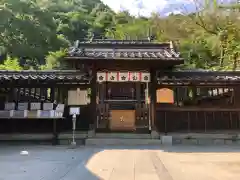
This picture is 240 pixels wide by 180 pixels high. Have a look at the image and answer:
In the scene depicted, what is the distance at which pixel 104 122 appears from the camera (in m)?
14.9

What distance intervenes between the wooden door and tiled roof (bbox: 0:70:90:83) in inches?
86.7

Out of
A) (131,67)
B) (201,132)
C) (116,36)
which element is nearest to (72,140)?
(131,67)

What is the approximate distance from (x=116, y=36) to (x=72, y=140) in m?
31.0

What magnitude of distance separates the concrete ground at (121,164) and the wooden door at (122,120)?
108 inches

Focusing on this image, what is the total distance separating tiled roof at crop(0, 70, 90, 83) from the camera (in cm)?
1386

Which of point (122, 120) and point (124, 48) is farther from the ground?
point (124, 48)

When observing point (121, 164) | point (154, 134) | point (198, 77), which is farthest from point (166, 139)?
point (121, 164)

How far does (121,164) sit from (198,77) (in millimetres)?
7473

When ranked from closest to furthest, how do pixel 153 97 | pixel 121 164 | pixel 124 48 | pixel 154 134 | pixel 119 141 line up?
pixel 121 164 → pixel 119 141 → pixel 154 134 → pixel 153 97 → pixel 124 48

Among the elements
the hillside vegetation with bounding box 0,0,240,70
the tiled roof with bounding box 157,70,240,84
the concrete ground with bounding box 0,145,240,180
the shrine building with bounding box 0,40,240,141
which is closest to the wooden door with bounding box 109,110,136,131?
the shrine building with bounding box 0,40,240,141

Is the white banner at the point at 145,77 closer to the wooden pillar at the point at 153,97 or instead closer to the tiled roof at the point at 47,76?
the wooden pillar at the point at 153,97

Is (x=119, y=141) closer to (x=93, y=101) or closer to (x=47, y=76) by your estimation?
(x=93, y=101)

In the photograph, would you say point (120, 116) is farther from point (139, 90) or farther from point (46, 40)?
point (46, 40)

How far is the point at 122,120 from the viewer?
1493cm
